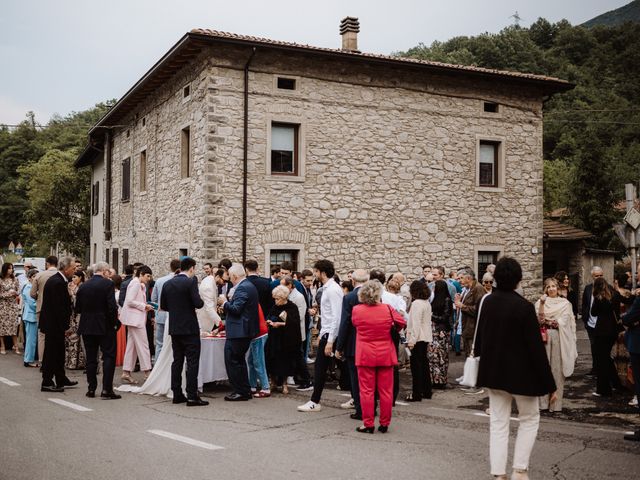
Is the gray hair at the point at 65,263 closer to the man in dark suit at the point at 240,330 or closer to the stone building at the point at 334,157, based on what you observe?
the man in dark suit at the point at 240,330

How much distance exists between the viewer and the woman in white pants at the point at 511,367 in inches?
218

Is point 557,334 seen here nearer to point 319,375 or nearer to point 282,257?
point 319,375

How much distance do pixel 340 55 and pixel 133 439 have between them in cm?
1325

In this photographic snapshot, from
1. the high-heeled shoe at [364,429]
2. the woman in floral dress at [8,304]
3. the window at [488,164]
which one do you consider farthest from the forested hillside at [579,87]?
the high-heeled shoe at [364,429]

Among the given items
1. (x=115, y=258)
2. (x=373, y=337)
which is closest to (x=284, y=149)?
(x=373, y=337)

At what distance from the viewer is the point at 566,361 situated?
9.05 meters

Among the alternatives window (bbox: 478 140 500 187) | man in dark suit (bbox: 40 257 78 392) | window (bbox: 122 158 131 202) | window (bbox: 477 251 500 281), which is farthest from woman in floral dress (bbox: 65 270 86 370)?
window (bbox: 478 140 500 187)

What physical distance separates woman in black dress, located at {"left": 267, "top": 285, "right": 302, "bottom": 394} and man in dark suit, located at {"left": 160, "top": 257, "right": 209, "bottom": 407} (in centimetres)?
141

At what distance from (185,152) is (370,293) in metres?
12.6

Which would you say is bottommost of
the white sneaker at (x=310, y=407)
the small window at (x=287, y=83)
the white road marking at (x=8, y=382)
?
the white road marking at (x=8, y=382)

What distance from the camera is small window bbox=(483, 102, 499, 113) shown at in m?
21.1

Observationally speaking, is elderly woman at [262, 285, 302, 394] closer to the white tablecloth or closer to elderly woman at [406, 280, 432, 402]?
the white tablecloth

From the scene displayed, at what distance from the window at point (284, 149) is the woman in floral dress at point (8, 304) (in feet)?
22.3

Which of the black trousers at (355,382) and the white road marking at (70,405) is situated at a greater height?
the black trousers at (355,382)
